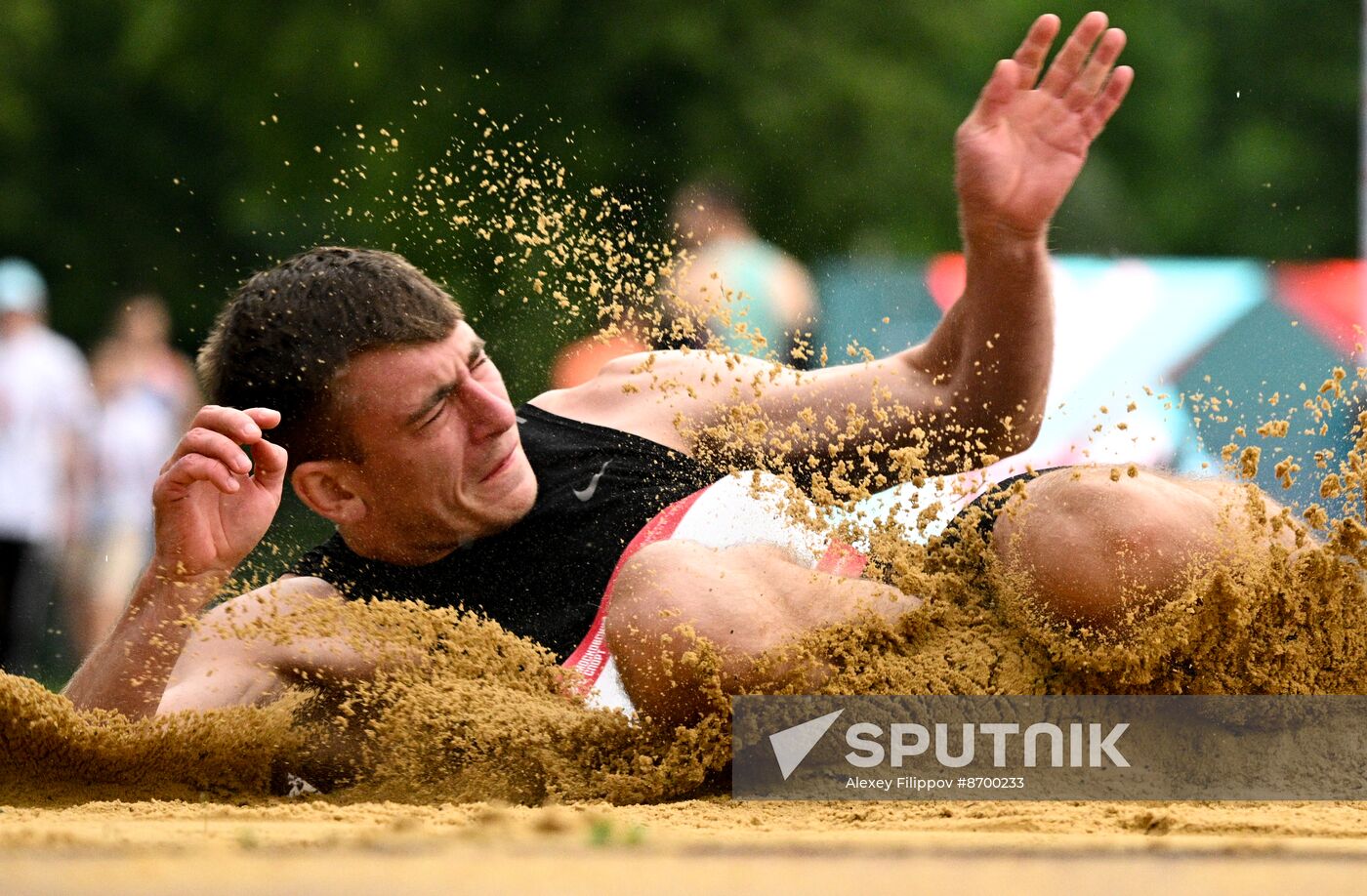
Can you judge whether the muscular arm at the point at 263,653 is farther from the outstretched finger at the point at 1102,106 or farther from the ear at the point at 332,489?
the outstretched finger at the point at 1102,106

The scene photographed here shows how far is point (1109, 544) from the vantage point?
9.21ft

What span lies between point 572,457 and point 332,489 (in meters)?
0.50

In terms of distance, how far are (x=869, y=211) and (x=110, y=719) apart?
317 inches

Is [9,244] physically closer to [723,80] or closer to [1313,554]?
[723,80]

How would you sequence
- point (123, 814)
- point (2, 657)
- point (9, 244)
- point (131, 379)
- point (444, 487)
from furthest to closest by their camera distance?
point (9, 244) → point (131, 379) → point (2, 657) → point (444, 487) → point (123, 814)

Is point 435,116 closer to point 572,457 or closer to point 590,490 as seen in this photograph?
point 572,457

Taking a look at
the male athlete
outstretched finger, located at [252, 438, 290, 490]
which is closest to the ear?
the male athlete

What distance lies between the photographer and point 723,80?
10172 millimetres

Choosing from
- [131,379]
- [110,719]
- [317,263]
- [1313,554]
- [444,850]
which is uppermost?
[131,379]

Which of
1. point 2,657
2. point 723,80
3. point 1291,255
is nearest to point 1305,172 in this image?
point 1291,255

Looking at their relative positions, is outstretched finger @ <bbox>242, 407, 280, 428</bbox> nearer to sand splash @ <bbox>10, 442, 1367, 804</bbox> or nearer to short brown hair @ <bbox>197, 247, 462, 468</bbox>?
short brown hair @ <bbox>197, 247, 462, 468</bbox>

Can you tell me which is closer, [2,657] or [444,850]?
[444,850]

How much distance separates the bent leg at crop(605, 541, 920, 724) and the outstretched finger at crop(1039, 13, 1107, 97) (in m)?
1.25

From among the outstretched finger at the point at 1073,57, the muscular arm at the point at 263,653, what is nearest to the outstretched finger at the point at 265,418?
the muscular arm at the point at 263,653
